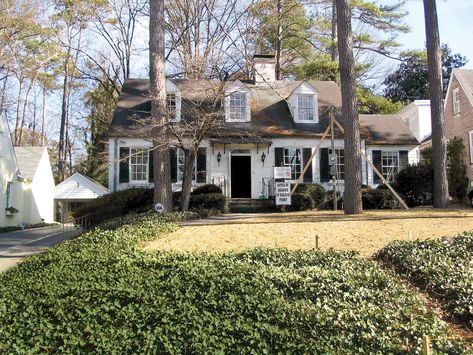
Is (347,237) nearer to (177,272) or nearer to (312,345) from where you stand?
(177,272)

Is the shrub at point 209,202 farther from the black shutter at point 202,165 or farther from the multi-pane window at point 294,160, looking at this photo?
the multi-pane window at point 294,160

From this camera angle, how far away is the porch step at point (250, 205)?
17.6 m

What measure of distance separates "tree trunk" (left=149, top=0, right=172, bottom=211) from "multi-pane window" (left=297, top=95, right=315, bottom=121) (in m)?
8.32

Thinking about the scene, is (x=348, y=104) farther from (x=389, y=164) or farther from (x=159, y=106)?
(x=389, y=164)

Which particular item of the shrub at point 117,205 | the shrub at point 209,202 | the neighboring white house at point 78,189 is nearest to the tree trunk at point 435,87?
the shrub at point 209,202

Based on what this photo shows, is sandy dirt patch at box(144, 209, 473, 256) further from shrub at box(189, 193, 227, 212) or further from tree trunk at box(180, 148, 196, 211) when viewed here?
shrub at box(189, 193, 227, 212)

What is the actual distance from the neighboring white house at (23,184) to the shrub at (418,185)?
19.3 m

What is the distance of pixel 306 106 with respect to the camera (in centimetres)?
2103

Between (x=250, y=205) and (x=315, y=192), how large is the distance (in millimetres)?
2524

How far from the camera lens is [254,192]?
19.5 m

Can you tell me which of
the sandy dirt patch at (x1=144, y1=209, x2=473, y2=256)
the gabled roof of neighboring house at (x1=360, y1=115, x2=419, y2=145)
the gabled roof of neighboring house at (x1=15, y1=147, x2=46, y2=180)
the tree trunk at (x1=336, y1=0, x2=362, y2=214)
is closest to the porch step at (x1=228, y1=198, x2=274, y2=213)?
the tree trunk at (x1=336, y1=0, x2=362, y2=214)

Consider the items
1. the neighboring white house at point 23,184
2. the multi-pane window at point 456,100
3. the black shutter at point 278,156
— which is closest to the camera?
the black shutter at point 278,156

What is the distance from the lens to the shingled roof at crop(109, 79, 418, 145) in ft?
63.7

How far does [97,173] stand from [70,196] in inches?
198
